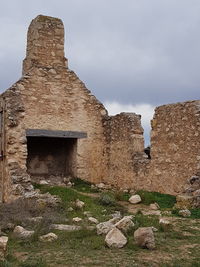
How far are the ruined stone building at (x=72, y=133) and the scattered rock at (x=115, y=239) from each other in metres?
6.08

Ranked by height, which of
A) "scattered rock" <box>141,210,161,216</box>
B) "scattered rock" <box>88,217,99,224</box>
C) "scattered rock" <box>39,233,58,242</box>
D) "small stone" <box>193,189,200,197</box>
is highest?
"small stone" <box>193,189,200,197</box>

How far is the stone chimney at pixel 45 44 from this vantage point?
51.8 feet

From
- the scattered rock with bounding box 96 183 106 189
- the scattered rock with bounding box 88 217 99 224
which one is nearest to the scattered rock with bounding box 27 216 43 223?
the scattered rock with bounding box 88 217 99 224

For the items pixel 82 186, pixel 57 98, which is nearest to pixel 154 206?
pixel 82 186

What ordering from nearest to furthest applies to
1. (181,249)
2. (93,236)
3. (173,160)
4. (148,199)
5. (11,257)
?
(11,257)
(181,249)
(93,236)
(148,199)
(173,160)

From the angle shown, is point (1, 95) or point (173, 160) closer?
point (173, 160)

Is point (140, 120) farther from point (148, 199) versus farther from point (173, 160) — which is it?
point (148, 199)

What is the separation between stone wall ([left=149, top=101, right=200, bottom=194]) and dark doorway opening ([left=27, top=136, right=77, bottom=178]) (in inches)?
157

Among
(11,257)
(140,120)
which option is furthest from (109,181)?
(11,257)

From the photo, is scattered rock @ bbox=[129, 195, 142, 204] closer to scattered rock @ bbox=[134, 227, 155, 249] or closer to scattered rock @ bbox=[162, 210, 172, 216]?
scattered rock @ bbox=[162, 210, 172, 216]

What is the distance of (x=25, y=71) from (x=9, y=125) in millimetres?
3702

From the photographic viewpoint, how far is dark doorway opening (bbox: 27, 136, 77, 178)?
16.4 metres

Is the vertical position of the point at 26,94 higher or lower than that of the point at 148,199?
higher

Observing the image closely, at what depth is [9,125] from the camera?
13.3 metres
